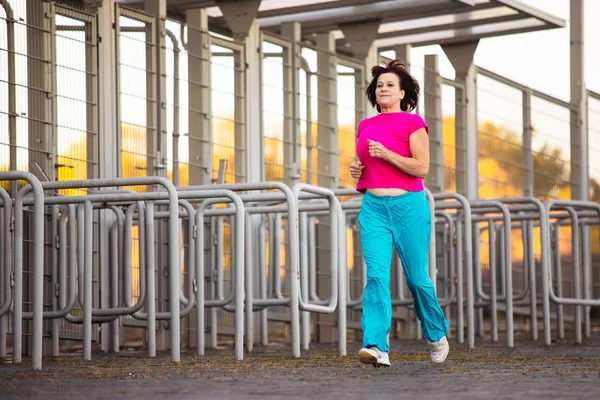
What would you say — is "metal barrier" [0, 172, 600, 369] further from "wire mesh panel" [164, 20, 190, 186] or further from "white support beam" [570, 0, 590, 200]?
"white support beam" [570, 0, 590, 200]

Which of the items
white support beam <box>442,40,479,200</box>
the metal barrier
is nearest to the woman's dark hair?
the metal barrier

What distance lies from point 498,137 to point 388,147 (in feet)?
27.5

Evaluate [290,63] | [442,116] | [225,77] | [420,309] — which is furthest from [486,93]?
[420,309]

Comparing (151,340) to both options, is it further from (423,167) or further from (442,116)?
(442,116)

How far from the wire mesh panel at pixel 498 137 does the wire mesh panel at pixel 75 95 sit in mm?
6002

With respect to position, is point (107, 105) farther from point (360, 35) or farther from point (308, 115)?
point (360, 35)

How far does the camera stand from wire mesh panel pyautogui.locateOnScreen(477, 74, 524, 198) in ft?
50.6

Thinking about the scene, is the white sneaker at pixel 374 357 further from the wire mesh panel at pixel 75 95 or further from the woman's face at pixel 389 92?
the wire mesh panel at pixel 75 95

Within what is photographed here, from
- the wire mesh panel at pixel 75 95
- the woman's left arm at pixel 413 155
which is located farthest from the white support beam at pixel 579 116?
the woman's left arm at pixel 413 155

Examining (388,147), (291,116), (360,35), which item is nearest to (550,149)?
(360,35)

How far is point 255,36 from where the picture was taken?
40.7 feet

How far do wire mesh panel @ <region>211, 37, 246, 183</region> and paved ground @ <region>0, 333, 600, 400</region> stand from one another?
3.84 metres

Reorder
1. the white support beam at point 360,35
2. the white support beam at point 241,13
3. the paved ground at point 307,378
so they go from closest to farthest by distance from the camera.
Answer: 1. the paved ground at point 307,378
2. the white support beam at point 241,13
3. the white support beam at point 360,35

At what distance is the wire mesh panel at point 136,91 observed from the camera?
10812 millimetres
